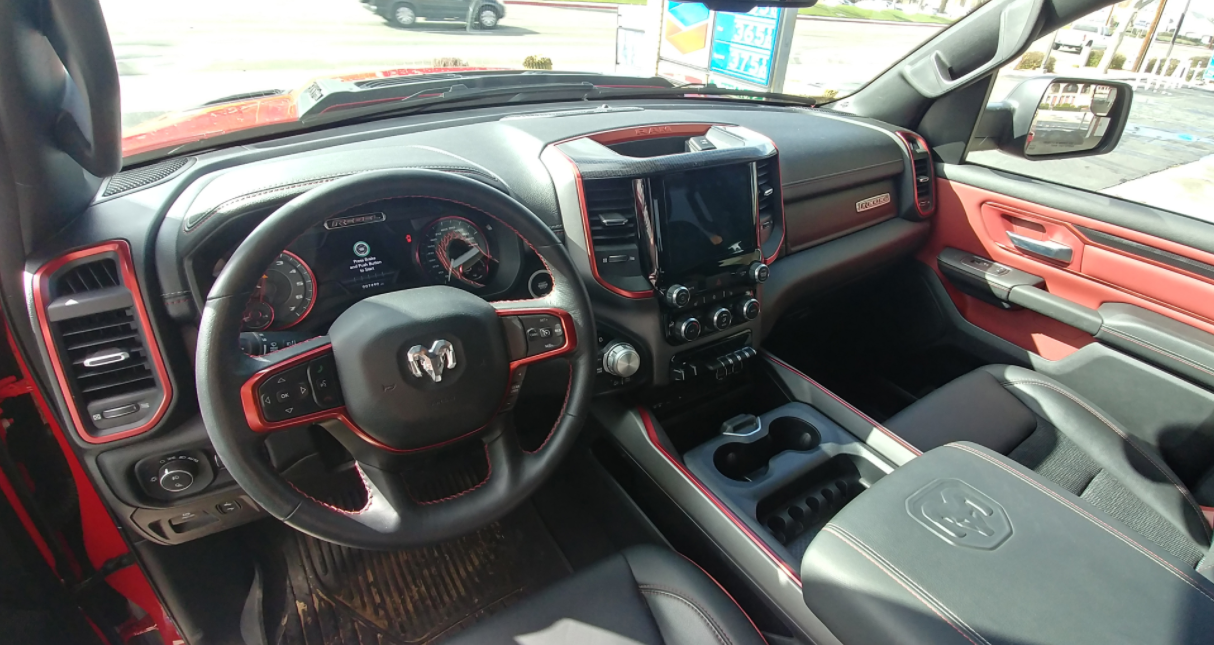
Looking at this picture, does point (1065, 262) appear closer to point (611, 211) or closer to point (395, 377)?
point (611, 211)

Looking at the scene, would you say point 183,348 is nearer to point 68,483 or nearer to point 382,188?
point 382,188

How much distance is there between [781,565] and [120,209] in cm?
147

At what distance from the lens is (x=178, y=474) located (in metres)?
1.36

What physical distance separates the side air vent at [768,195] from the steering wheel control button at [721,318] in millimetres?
248

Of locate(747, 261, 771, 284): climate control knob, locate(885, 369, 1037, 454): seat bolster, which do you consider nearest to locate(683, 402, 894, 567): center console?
locate(885, 369, 1037, 454): seat bolster

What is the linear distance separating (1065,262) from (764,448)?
1246 mm

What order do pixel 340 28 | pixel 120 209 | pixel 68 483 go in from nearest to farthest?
pixel 120 209
pixel 68 483
pixel 340 28

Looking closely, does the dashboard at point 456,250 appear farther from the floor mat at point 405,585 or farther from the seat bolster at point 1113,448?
the seat bolster at point 1113,448

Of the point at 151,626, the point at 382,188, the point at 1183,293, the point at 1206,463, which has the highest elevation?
the point at 382,188

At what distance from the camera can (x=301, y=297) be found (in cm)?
135

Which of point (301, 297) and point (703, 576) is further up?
point (301, 297)

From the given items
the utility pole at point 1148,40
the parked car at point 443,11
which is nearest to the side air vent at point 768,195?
the parked car at point 443,11

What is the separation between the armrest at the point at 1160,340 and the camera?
188cm

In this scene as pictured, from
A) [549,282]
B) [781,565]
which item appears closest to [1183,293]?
[781,565]
